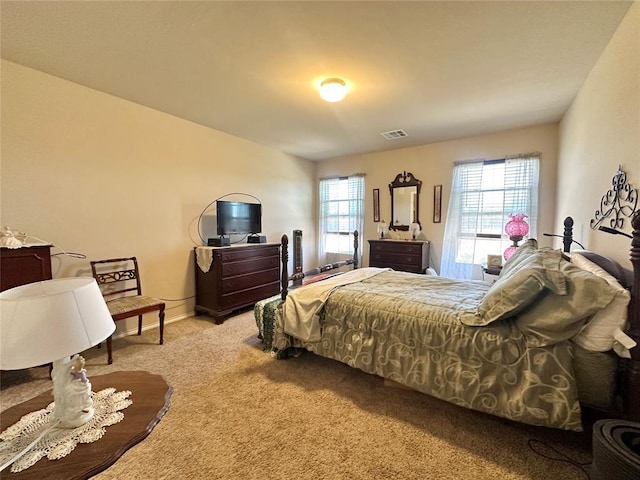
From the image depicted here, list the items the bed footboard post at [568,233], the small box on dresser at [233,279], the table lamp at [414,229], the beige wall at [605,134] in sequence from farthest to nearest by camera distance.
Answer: the table lamp at [414,229] → the small box on dresser at [233,279] → the bed footboard post at [568,233] → the beige wall at [605,134]

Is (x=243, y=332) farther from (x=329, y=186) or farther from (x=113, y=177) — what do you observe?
(x=329, y=186)

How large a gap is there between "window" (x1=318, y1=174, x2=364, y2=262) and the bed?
10.5 ft

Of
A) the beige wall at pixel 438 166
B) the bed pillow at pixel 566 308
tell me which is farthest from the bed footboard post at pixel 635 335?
the beige wall at pixel 438 166

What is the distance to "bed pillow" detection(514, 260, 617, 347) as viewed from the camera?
→ 1.38 m

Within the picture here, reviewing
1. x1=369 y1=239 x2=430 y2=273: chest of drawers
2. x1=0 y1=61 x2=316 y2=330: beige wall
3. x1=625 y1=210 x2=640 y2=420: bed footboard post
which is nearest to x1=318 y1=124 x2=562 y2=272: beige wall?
x1=369 y1=239 x2=430 y2=273: chest of drawers

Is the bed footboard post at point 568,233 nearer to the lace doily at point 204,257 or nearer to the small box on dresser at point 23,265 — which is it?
the lace doily at point 204,257

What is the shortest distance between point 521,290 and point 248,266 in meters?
3.16

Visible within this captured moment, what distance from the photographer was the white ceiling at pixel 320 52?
1.75m

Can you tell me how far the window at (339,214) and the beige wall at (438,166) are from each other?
0.54ft

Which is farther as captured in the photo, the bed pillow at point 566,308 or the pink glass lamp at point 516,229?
the pink glass lamp at point 516,229

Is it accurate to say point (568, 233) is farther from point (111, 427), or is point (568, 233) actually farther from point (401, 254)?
point (111, 427)

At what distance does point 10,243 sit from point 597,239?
460 cm

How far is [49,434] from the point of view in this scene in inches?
37.2

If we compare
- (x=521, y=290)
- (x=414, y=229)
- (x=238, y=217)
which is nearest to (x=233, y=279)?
(x=238, y=217)
